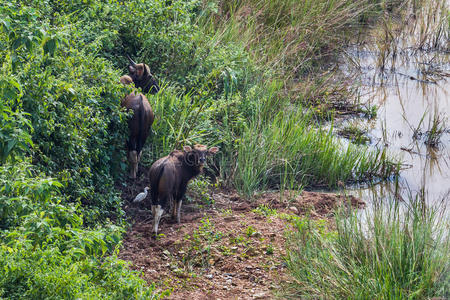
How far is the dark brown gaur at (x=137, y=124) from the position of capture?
7.95 metres

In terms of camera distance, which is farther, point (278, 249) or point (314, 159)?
point (314, 159)

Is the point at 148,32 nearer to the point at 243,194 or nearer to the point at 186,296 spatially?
the point at 243,194

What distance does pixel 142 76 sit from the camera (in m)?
9.09

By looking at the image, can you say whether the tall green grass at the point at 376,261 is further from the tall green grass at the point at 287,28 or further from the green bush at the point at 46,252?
the tall green grass at the point at 287,28

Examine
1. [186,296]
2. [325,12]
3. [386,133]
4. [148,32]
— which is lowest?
[186,296]

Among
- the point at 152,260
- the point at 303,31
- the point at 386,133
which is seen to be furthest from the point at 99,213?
the point at 303,31

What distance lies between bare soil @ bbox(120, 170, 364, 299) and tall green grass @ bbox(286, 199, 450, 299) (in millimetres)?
373

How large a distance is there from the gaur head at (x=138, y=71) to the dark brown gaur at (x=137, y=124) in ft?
2.92

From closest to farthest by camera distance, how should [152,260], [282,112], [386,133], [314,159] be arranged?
[152,260]
[314,159]
[282,112]
[386,133]

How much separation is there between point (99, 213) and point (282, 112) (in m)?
4.16

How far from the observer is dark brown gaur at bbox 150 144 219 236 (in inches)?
287

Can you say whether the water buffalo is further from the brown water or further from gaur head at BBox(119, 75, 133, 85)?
the brown water

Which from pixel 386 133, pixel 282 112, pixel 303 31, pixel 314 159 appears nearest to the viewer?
pixel 314 159

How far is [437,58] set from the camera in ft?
47.9
